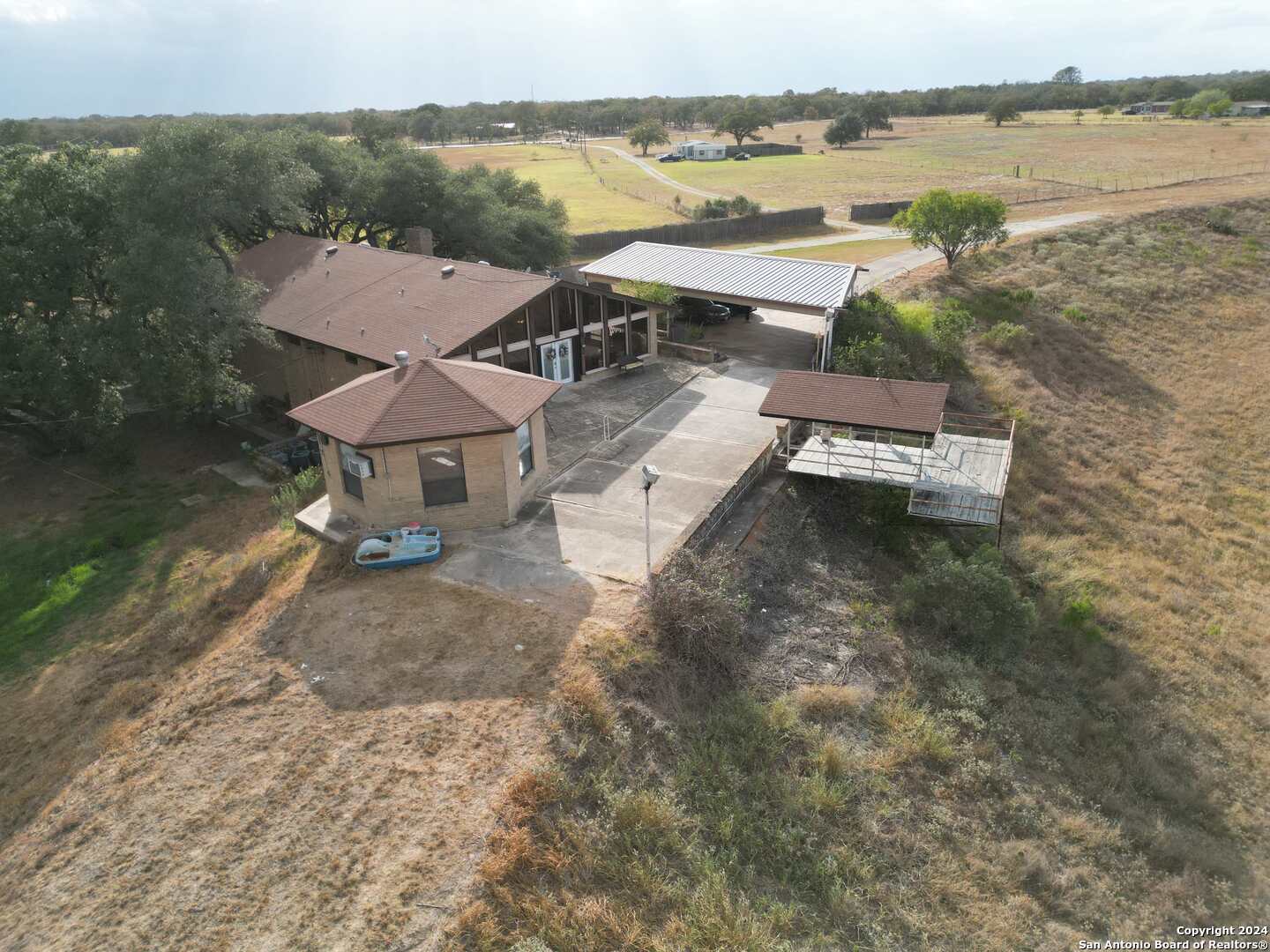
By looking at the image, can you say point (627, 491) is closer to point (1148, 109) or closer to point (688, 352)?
point (688, 352)

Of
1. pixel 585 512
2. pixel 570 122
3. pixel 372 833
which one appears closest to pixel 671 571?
pixel 585 512

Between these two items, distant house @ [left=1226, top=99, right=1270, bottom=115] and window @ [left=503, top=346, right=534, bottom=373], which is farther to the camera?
distant house @ [left=1226, top=99, right=1270, bottom=115]

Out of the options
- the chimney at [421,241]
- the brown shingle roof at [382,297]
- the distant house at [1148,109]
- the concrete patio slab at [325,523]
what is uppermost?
the distant house at [1148,109]

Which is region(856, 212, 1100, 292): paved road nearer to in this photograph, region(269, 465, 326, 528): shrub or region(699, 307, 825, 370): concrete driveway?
region(699, 307, 825, 370): concrete driveway

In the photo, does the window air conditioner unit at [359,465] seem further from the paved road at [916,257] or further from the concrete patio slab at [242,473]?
the paved road at [916,257]

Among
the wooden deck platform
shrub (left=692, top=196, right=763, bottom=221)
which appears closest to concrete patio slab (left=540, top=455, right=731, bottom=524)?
the wooden deck platform

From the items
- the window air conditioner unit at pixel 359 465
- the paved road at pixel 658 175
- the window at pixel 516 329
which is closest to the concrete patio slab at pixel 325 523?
Answer: the window air conditioner unit at pixel 359 465

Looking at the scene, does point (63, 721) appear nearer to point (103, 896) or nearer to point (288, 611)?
point (288, 611)
